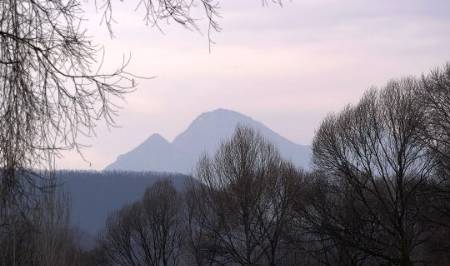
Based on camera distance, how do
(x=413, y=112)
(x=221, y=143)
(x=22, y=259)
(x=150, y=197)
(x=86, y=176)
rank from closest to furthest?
(x=22, y=259) < (x=413, y=112) < (x=221, y=143) < (x=150, y=197) < (x=86, y=176)

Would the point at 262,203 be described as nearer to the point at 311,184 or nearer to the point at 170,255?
the point at 311,184

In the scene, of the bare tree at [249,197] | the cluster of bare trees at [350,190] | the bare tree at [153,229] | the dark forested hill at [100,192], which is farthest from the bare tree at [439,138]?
the dark forested hill at [100,192]

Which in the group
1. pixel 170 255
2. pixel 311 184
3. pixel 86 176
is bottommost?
pixel 170 255

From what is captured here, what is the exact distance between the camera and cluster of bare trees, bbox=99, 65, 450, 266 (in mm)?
31453

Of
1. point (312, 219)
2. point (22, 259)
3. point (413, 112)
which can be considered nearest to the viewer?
point (22, 259)

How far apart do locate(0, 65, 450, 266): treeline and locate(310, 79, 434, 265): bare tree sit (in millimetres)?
56

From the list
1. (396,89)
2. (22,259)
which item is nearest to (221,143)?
(396,89)

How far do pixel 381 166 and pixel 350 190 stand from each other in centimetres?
300

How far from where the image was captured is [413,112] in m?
31.1

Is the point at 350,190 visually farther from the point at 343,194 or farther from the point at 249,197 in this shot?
the point at 249,197

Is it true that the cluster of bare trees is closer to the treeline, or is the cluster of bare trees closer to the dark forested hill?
the treeline

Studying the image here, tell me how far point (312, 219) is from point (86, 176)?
402 ft

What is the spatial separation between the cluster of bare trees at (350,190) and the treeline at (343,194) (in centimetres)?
6

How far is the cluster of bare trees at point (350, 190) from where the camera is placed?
103ft
